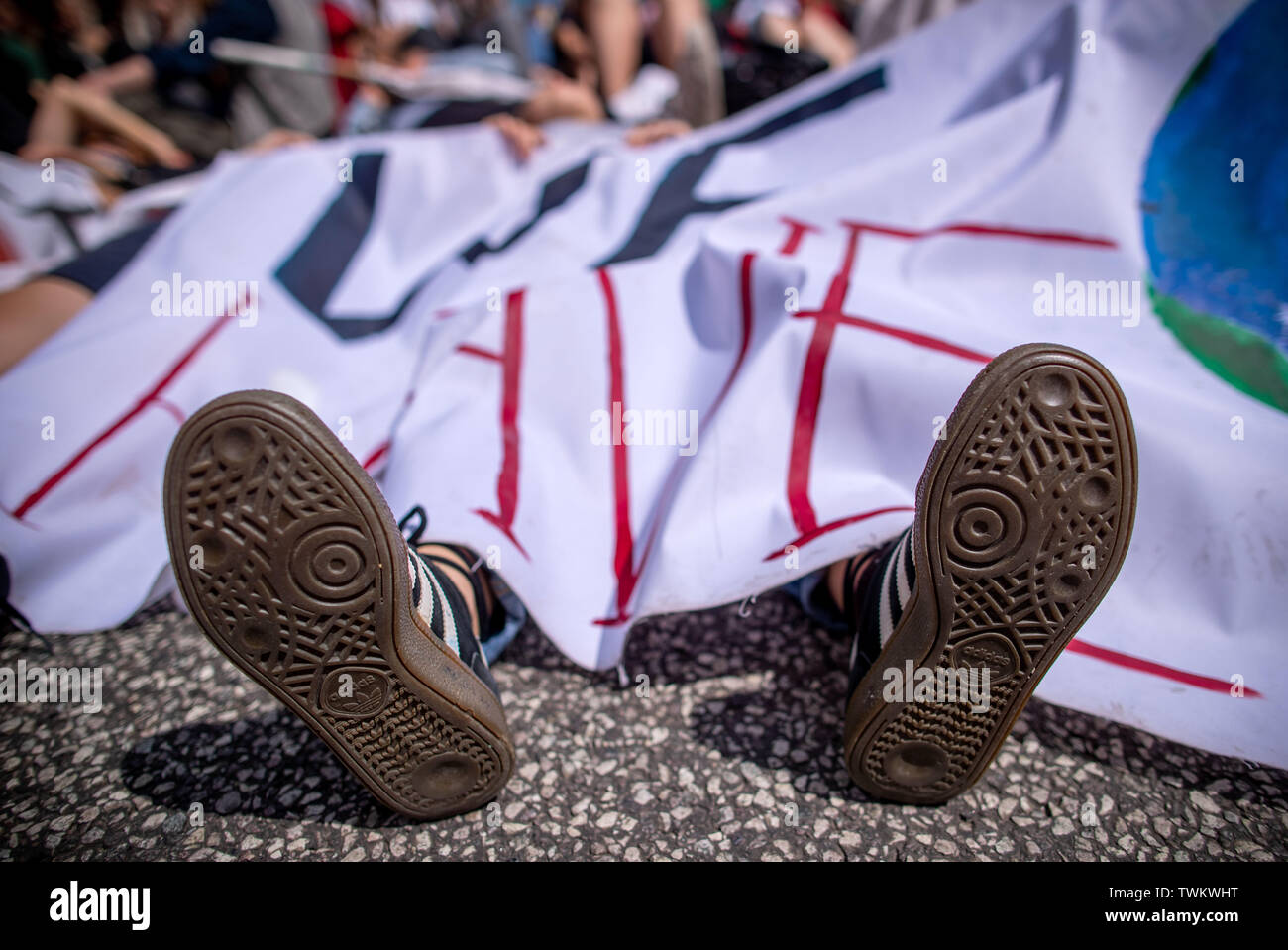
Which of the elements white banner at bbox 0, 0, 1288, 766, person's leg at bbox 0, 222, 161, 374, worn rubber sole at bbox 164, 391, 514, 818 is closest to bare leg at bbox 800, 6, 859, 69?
white banner at bbox 0, 0, 1288, 766

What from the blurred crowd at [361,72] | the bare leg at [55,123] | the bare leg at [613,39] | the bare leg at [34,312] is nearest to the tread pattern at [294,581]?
the bare leg at [34,312]

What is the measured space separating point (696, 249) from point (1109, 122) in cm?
86

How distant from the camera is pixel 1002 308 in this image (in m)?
1.18

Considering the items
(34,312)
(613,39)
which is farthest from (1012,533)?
(613,39)

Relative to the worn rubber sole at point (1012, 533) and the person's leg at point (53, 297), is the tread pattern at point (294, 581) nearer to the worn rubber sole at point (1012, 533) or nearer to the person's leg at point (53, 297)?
the worn rubber sole at point (1012, 533)

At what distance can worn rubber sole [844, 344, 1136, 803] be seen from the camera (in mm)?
632

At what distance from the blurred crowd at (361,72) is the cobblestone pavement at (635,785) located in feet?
5.13

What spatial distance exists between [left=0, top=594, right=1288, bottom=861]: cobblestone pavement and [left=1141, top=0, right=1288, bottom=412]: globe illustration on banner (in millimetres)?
596

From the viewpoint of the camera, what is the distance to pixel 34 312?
141 centimetres

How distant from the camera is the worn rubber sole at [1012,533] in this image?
632 millimetres

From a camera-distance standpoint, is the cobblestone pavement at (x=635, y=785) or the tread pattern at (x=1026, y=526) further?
the cobblestone pavement at (x=635, y=785)

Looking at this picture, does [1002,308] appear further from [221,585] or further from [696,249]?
[221,585]

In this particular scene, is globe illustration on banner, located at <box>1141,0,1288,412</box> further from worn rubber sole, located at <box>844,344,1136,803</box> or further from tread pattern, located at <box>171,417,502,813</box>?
tread pattern, located at <box>171,417,502,813</box>
